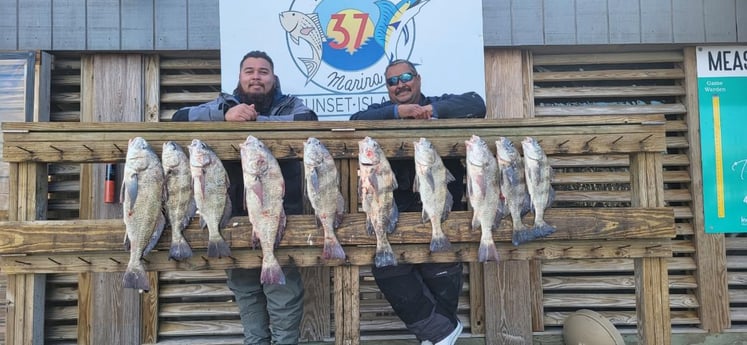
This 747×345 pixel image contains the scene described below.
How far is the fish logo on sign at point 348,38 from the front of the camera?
365 centimetres

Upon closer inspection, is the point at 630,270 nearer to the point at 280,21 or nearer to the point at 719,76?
the point at 719,76

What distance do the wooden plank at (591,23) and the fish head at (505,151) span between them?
1.59m

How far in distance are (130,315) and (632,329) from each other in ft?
12.4

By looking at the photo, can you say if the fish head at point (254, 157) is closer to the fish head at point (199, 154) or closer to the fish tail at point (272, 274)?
the fish head at point (199, 154)

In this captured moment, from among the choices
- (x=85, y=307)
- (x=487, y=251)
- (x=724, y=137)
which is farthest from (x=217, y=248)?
(x=724, y=137)

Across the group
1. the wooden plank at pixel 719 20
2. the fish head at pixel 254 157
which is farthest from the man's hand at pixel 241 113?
the wooden plank at pixel 719 20

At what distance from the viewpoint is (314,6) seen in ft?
12.1

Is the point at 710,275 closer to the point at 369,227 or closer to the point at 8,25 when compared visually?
the point at 369,227

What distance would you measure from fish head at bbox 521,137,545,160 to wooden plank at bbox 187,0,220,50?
2358 millimetres

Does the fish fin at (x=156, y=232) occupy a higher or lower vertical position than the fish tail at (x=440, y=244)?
higher

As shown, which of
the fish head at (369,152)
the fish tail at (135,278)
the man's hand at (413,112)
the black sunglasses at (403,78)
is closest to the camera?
the fish tail at (135,278)

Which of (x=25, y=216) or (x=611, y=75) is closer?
(x=25, y=216)

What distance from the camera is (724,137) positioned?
12.5ft

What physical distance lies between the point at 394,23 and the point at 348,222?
5.63ft
